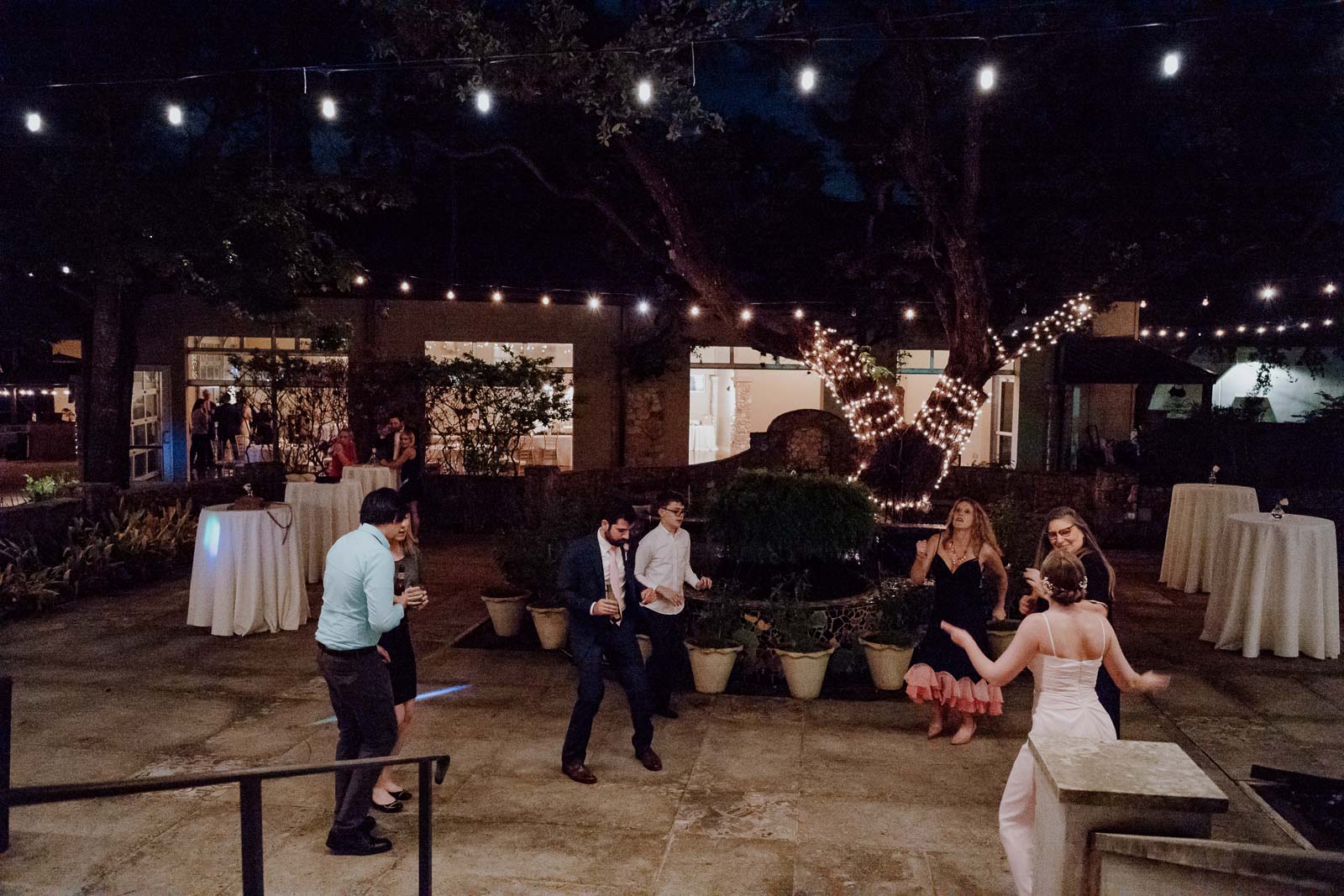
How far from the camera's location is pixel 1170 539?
11.5 metres

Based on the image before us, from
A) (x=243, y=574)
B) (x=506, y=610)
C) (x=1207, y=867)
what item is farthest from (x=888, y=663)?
(x=243, y=574)

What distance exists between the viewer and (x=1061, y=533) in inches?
203

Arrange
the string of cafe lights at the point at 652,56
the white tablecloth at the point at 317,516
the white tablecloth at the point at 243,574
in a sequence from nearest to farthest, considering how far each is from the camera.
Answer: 1. the string of cafe lights at the point at 652,56
2. the white tablecloth at the point at 243,574
3. the white tablecloth at the point at 317,516

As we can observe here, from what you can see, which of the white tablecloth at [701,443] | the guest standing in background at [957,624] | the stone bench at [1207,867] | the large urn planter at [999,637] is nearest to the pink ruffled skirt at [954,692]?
the guest standing in background at [957,624]

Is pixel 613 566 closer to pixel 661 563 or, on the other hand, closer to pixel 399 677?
pixel 661 563

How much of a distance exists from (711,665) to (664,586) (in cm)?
93

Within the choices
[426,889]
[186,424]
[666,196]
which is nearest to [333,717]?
[426,889]

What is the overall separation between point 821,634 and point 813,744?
135 centimetres

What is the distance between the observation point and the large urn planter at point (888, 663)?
725 cm

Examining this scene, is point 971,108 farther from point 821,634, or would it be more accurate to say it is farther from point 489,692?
point 489,692

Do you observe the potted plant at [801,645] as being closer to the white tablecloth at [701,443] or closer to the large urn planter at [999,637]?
the large urn planter at [999,637]

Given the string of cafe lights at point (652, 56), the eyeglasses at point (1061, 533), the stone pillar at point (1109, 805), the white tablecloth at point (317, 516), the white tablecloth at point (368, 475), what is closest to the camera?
the stone pillar at point (1109, 805)

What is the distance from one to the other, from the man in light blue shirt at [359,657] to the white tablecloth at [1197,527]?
9194 millimetres

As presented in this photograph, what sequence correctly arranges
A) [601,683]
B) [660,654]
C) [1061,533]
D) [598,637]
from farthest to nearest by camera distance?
[660,654]
[598,637]
[601,683]
[1061,533]
